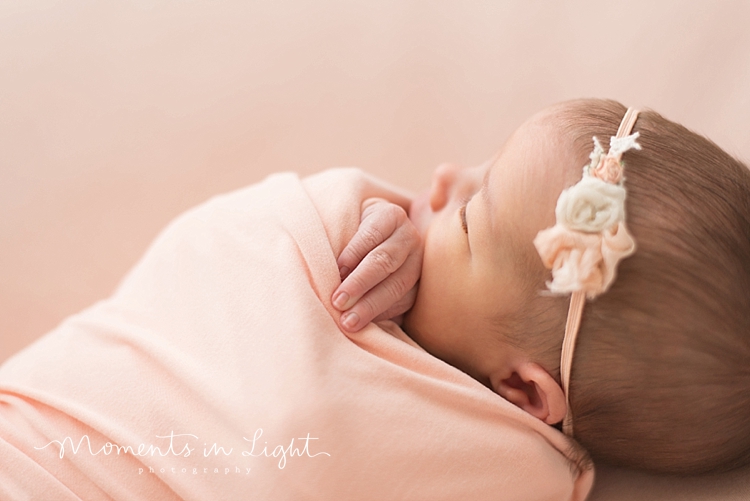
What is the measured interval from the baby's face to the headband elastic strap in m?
0.06

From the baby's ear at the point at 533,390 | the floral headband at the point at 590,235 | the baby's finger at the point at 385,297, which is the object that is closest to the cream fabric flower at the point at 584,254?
the floral headband at the point at 590,235

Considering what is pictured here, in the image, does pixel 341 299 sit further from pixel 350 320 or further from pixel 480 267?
pixel 480 267

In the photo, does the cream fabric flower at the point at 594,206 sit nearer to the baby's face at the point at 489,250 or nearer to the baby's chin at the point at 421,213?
the baby's face at the point at 489,250

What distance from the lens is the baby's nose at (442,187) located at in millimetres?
1181

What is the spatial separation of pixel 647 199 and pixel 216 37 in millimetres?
1113

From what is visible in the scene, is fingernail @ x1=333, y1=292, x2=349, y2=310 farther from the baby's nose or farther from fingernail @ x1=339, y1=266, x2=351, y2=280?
the baby's nose

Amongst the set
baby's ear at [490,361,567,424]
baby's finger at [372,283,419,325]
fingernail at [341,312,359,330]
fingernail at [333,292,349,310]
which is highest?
fingernail at [333,292,349,310]

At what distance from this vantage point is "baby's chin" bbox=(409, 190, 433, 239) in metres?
1.20

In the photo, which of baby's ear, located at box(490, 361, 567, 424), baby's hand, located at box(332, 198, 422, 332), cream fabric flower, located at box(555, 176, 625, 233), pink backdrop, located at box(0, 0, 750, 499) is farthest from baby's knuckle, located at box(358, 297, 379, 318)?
pink backdrop, located at box(0, 0, 750, 499)

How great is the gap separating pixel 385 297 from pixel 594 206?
1.13ft

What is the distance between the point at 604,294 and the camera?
2.97 feet

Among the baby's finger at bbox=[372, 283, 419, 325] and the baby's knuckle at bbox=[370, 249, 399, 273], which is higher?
the baby's knuckle at bbox=[370, 249, 399, 273]

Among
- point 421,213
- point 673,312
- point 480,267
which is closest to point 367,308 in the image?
point 480,267

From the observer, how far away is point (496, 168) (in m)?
1.04
